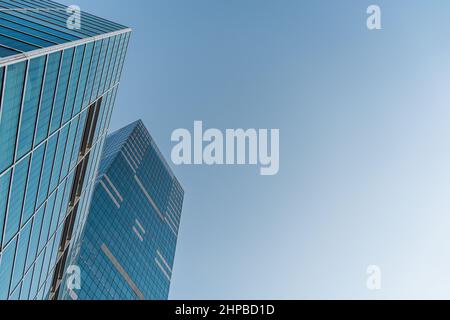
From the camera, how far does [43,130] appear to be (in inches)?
704

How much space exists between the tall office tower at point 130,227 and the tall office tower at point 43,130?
802 inches

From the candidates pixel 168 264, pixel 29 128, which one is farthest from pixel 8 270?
pixel 168 264

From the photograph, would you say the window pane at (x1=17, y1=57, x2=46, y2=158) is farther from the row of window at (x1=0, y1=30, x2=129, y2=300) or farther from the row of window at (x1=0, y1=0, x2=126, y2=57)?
the row of window at (x1=0, y1=0, x2=126, y2=57)

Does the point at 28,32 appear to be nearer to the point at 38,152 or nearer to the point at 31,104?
the point at 31,104

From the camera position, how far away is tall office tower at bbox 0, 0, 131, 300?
1452 cm

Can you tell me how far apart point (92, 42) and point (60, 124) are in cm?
609

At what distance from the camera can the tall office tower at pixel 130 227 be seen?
6016 cm

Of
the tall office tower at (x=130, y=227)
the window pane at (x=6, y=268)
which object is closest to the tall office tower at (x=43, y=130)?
the window pane at (x=6, y=268)

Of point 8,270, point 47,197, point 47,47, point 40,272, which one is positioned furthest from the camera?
point 40,272

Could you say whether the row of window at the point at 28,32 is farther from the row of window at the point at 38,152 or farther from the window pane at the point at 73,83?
the window pane at the point at 73,83

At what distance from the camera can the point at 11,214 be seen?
16594 mm

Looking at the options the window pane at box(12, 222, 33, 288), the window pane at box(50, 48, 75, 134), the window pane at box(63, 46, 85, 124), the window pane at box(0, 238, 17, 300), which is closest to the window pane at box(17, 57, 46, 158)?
the window pane at box(50, 48, 75, 134)

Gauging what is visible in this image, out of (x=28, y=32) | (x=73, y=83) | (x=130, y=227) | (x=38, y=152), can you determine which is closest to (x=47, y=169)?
(x=38, y=152)
